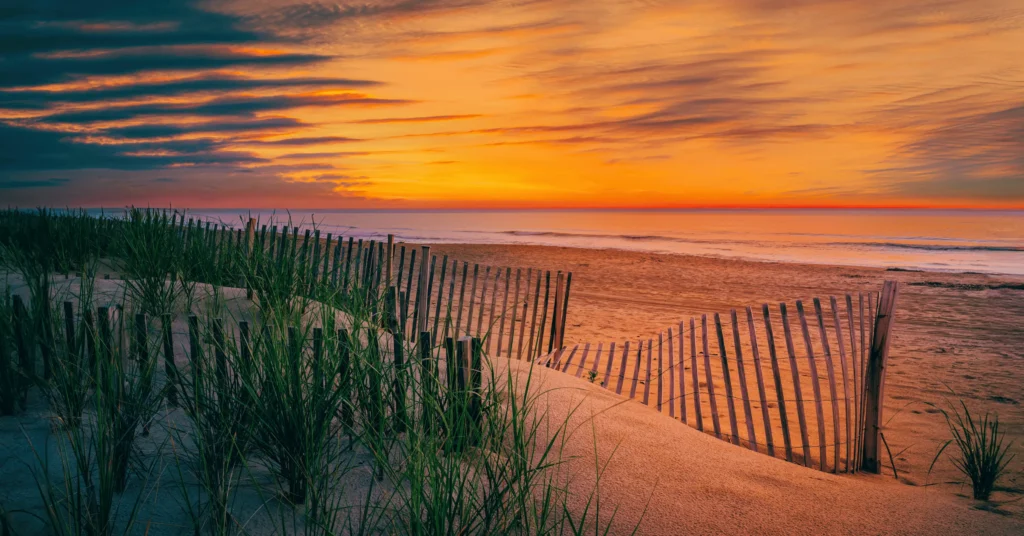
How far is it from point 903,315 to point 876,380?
27.9 ft

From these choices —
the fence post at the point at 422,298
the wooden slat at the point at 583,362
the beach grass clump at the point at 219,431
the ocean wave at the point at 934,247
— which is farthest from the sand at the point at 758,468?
the ocean wave at the point at 934,247

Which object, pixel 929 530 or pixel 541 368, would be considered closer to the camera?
pixel 929 530

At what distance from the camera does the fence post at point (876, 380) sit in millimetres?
4059

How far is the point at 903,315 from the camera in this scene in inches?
434

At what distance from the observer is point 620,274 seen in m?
16.7

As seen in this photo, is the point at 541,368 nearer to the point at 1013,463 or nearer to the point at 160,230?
the point at 1013,463

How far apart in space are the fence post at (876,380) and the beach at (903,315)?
223mm

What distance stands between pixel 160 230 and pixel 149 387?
4.42m

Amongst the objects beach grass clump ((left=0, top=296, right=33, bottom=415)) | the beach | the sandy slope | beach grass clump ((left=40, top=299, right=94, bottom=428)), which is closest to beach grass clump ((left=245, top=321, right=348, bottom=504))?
beach grass clump ((left=40, top=299, right=94, bottom=428))

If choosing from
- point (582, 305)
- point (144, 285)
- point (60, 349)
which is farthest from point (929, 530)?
point (582, 305)

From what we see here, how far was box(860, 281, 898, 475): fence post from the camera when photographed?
4059mm

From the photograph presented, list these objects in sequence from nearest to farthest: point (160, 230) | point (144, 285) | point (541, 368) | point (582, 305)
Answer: point (144, 285) → point (541, 368) → point (160, 230) → point (582, 305)

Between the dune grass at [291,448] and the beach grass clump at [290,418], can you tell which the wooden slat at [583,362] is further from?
the beach grass clump at [290,418]

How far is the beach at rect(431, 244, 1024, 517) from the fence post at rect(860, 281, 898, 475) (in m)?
0.22
